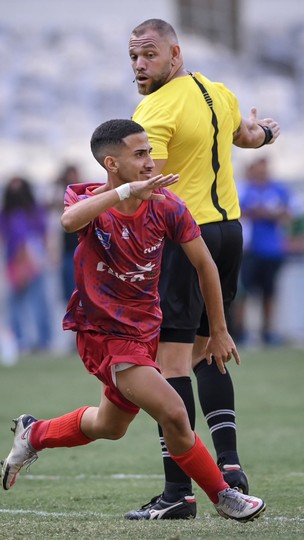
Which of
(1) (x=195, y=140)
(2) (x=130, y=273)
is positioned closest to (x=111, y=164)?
(2) (x=130, y=273)

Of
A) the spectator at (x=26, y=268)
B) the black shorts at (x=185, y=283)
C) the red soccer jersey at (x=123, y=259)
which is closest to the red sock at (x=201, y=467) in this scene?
the red soccer jersey at (x=123, y=259)

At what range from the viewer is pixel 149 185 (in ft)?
17.7

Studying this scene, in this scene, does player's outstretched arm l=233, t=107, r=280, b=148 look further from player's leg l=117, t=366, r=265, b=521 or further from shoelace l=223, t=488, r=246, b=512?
shoelace l=223, t=488, r=246, b=512

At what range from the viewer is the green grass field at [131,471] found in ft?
18.3

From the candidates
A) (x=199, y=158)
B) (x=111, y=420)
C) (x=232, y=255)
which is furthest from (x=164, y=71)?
(x=111, y=420)

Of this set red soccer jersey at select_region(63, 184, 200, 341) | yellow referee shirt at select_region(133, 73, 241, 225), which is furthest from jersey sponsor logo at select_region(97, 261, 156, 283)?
yellow referee shirt at select_region(133, 73, 241, 225)

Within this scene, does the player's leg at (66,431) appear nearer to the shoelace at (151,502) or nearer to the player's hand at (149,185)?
the shoelace at (151,502)

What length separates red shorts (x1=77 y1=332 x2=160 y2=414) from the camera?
5.64 metres

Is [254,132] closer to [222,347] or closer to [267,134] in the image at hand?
[267,134]

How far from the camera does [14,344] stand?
14883 mm

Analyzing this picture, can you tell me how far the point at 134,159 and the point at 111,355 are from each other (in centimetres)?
81

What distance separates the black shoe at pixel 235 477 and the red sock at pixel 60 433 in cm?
65

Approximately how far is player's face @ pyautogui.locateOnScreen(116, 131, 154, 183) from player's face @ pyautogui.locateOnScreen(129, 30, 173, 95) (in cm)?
61

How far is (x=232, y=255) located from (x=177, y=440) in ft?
3.59
